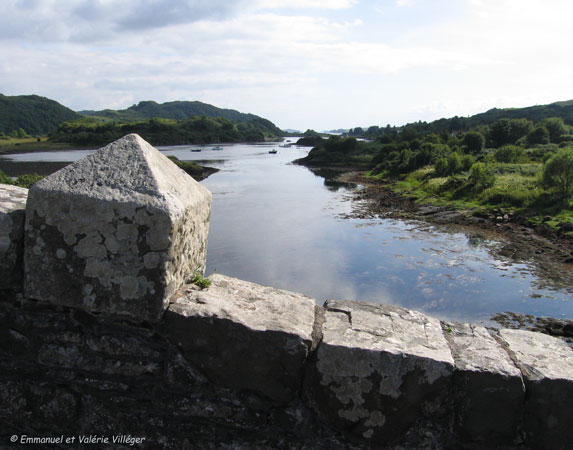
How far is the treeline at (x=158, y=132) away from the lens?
11056cm

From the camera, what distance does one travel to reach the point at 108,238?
2.42 metres

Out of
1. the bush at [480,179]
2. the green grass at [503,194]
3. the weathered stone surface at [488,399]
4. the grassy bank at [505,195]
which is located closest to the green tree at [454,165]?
the grassy bank at [505,195]

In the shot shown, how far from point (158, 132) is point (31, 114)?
77.5 meters

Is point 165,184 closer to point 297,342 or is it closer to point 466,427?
point 297,342

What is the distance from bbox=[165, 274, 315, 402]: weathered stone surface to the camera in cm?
238

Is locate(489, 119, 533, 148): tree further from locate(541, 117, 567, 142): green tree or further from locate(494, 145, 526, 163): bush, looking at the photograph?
locate(494, 145, 526, 163): bush

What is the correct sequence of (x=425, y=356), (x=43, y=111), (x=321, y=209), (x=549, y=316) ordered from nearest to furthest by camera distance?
(x=425, y=356)
(x=549, y=316)
(x=321, y=209)
(x=43, y=111)

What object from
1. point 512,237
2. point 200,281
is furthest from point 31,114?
point 200,281

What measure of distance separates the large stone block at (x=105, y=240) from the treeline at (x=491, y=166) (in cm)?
2975

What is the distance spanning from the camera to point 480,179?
3688 centimetres

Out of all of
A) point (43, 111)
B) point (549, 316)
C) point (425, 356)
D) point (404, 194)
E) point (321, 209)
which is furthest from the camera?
point (43, 111)

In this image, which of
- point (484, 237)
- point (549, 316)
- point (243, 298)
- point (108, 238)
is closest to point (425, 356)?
point (243, 298)

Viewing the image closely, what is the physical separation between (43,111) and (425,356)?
214737 millimetres

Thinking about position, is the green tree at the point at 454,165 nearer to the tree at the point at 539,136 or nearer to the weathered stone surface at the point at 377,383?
the tree at the point at 539,136
